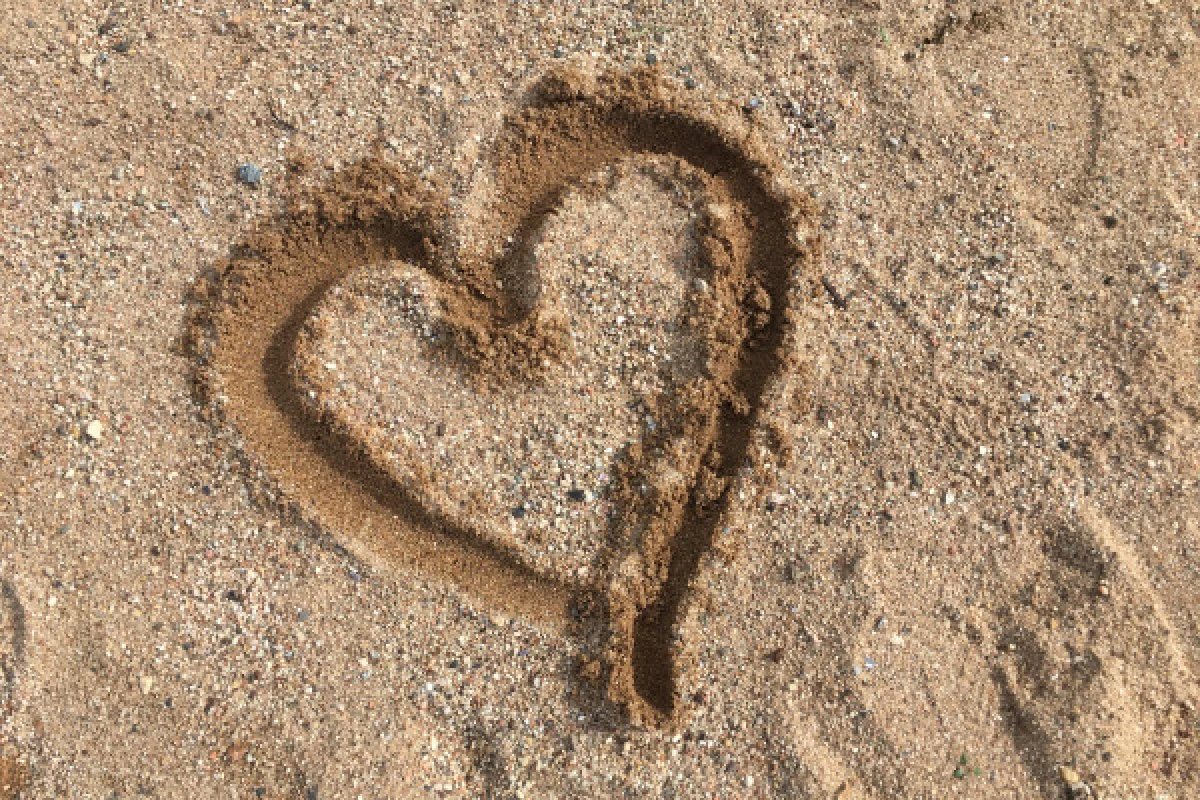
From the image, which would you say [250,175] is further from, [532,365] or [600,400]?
[600,400]

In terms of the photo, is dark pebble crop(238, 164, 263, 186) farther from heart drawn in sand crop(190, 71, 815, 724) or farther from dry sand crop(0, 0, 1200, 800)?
heart drawn in sand crop(190, 71, 815, 724)

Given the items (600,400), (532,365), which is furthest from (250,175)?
(600,400)

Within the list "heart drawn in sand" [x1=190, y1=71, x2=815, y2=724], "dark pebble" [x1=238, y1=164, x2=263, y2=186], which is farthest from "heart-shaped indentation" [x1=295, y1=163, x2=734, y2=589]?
"dark pebble" [x1=238, y1=164, x2=263, y2=186]

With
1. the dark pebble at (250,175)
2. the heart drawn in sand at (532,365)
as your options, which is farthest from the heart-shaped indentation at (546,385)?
the dark pebble at (250,175)

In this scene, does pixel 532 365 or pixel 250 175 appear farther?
pixel 250 175

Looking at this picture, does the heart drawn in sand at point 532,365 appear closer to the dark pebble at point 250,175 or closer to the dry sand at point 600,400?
the dry sand at point 600,400

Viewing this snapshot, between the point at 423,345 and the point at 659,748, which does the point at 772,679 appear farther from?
the point at 423,345

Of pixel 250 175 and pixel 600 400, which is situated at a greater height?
pixel 250 175
